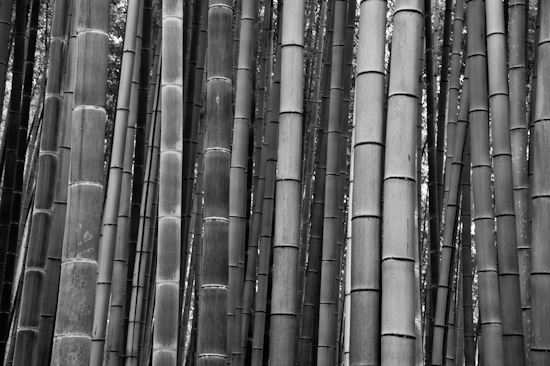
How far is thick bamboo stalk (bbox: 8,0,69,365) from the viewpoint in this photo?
8.75ft

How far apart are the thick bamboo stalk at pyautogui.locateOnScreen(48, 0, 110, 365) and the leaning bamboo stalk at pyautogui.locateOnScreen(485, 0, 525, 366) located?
1.40 m

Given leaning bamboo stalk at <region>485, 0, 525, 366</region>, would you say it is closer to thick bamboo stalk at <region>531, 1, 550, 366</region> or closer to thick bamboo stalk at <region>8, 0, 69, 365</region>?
thick bamboo stalk at <region>531, 1, 550, 366</region>

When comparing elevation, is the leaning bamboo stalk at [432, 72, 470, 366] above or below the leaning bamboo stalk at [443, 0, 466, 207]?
below

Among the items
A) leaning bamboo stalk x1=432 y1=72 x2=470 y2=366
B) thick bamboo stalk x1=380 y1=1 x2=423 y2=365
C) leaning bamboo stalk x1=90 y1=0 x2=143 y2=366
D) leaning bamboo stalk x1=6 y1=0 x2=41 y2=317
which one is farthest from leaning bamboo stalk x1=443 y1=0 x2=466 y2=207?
leaning bamboo stalk x1=6 y1=0 x2=41 y2=317

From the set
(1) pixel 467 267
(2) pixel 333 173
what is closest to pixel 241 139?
(2) pixel 333 173

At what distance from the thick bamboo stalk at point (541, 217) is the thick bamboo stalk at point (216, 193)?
0.92 m

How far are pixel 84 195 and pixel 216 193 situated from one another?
48 cm

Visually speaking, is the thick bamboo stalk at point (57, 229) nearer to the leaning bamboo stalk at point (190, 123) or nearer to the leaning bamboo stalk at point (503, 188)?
the leaning bamboo stalk at point (190, 123)

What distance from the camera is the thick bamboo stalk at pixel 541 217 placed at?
2264mm

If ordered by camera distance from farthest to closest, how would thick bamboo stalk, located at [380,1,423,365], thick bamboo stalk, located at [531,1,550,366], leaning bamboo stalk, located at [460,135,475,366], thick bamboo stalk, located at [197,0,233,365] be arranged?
leaning bamboo stalk, located at [460,135,475,366]
thick bamboo stalk, located at [531,1,550,366]
thick bamboo stalk, located at [197,0,233,365]
thick bamboo stalk, located at [380,1,423,365]

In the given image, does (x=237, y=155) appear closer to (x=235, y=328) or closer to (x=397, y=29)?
(x=235, y=328)

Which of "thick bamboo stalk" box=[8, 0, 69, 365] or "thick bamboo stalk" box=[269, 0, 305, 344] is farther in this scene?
"thick bamboo stalk" box=[8, 0, 69, 365]

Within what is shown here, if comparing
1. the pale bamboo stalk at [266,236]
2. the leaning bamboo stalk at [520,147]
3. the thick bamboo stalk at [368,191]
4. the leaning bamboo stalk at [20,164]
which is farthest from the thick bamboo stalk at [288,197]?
the leaning bamboo stalk at [20,164]

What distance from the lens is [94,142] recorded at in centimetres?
189
